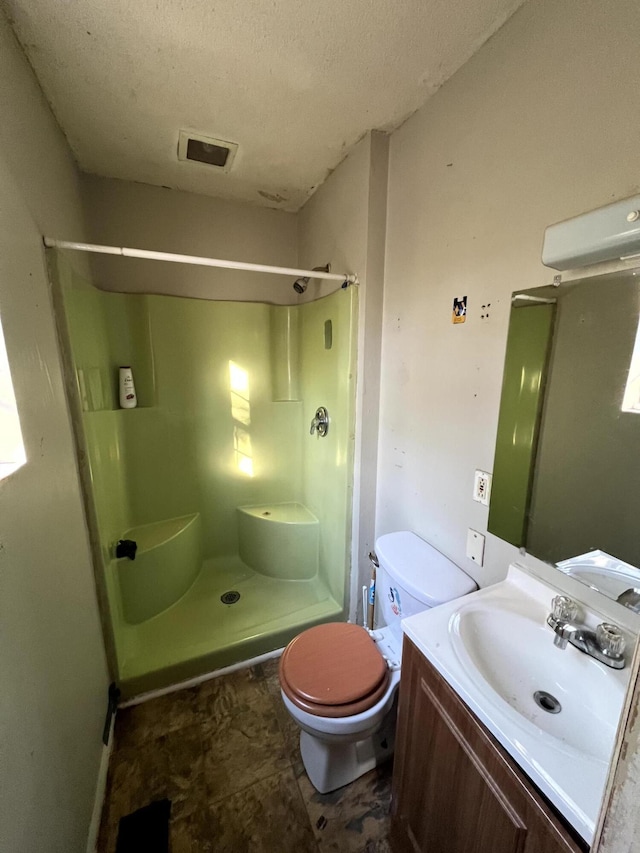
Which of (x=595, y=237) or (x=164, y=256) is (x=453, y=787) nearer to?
(x=595, y=237)

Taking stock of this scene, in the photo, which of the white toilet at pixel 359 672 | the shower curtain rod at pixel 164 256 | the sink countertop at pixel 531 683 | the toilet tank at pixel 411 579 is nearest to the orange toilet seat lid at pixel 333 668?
the white toilet at pixel 359 672

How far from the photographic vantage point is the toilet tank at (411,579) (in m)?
1.18

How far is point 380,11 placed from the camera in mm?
948

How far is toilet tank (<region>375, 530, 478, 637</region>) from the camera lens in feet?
3.87

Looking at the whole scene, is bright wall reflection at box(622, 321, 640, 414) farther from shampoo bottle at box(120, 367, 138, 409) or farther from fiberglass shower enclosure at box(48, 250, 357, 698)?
shampoo bottle at box(120, 367, 138, 409)

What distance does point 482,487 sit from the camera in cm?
116

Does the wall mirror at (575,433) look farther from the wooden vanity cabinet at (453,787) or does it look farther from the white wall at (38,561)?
the white wall at (38,561)

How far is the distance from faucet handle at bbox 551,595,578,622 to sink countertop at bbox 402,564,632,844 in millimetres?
44

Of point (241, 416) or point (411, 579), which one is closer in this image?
point (411, 579)

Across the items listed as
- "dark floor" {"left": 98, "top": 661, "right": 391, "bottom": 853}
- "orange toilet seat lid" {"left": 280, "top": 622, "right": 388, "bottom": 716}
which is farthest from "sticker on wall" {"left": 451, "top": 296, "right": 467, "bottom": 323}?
"dark floor" {"left": 98, "top": 661, "right": 391, "bottom": 853}

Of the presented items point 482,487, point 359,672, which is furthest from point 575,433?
point 359,672

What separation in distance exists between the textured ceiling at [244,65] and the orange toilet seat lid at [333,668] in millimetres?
2003

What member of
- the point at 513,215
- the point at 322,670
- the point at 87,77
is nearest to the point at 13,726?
the point at 322,670

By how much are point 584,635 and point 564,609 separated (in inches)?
2.7
